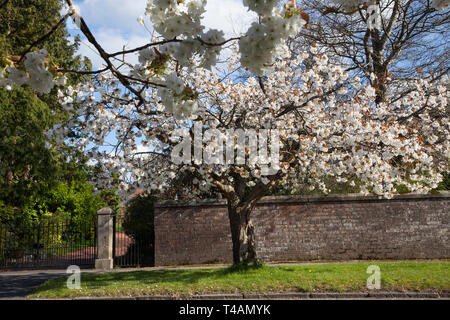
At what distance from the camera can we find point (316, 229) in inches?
480

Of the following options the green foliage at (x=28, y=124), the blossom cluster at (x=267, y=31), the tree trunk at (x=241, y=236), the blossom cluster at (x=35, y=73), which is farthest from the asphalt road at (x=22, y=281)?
the blossom cluster at (x=267, y=31)

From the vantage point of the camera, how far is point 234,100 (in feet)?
30.7

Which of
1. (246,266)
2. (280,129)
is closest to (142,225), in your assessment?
(246,266)

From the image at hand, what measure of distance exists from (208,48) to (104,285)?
23.5 feet

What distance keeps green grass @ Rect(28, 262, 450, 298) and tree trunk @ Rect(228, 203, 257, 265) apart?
0.40 meters

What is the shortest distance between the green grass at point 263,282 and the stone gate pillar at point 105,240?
255 cm

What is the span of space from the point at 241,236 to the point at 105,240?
17.9 ft

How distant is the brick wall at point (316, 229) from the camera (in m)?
12.0

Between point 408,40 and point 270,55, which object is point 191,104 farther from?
point 408,40

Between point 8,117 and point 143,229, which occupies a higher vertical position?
point 8,117

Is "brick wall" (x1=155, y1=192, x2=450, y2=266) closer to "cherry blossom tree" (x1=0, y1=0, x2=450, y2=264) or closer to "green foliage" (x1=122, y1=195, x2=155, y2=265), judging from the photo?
"green foliage" (x1=122, y1=195, x2=155, y2=265)

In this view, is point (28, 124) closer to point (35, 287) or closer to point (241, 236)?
point (35, 287)

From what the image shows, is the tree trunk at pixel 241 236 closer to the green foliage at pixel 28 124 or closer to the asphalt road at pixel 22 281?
the asphalt road at pixel 22 281

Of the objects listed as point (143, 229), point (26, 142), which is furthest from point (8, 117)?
point (143, 229)
